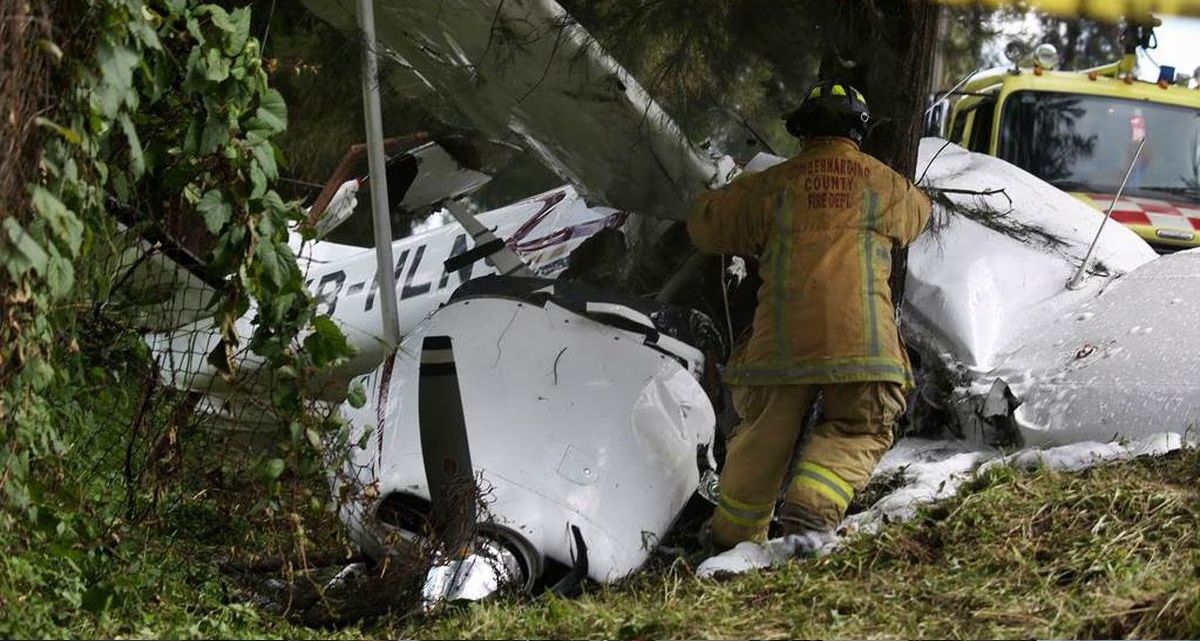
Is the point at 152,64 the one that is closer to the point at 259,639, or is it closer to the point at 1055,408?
the point at 259,639

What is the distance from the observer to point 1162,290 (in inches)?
227

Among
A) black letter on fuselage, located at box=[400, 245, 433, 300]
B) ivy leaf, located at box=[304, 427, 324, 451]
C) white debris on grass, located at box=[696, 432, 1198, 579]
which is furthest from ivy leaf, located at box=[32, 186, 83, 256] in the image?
black letter on fuselage, located at box=[400, 245, 433, 300]

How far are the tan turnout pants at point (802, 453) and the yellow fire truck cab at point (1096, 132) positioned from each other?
161 inches

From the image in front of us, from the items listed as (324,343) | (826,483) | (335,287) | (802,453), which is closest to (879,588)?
(826,483)

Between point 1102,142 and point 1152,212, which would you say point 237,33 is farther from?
point 1102,142

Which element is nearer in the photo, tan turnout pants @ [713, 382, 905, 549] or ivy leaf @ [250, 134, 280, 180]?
ivy leaf @ [250, 134, 280, 180]

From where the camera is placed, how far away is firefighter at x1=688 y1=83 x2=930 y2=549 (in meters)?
5.01

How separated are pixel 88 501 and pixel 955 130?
6.68m

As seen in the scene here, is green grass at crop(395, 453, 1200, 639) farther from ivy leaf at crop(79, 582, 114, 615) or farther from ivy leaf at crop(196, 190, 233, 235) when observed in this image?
ivy leaf at crop(196, 190, 233, 235)

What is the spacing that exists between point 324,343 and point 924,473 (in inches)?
87.6

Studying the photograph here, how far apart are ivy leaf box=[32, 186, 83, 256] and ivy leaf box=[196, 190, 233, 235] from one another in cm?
40

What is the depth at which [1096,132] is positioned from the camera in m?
8.99

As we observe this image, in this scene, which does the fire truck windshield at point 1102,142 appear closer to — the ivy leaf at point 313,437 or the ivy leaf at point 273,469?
the ivy leaf at point 313,437

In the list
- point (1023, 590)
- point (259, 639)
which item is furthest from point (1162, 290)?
point (259, 639)
